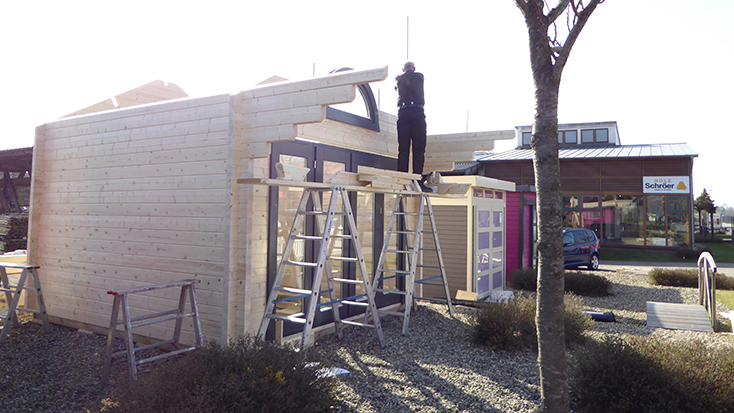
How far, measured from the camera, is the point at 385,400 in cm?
412

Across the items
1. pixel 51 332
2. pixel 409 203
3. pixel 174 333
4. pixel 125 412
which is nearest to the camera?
pixel 125 412

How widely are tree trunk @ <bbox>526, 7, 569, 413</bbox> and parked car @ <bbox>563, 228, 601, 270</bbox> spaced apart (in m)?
13.3

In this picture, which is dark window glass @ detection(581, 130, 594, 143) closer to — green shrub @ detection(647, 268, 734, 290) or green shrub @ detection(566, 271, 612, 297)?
green shrub @ detection(647, 268, 734, 290)

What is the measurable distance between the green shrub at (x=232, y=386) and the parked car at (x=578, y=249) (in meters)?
13.5

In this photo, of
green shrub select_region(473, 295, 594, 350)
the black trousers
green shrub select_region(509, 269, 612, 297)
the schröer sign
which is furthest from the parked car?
the black trousers

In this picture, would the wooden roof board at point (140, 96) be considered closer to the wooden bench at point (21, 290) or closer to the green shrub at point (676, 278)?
the wooden bench at point (21, 290)

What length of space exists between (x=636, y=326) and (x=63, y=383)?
7776mm

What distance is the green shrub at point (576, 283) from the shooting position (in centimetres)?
1080

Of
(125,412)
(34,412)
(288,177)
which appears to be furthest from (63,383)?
(288,177)

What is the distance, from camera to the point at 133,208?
6.10m

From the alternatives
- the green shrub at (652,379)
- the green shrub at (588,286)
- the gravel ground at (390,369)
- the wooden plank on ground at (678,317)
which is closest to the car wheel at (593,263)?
the green shrub at (588,286)

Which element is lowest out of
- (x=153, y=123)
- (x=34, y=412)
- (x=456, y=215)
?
(x=34, y=412)

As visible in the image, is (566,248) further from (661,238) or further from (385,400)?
(385,400)

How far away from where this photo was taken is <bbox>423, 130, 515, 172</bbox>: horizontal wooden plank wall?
8469 millimetres
